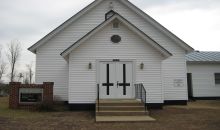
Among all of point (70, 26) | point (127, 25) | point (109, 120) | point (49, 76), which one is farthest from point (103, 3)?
point (109, 120)

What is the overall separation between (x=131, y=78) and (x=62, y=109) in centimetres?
442

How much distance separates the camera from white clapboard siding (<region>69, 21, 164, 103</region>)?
59.6ft

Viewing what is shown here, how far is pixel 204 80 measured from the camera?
27.1m

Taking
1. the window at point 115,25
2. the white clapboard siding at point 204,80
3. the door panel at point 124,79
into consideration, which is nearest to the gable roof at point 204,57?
the white clapboard siding at point 204,80

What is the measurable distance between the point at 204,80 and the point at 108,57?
12110 mm

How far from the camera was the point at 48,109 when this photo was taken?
57.5ft

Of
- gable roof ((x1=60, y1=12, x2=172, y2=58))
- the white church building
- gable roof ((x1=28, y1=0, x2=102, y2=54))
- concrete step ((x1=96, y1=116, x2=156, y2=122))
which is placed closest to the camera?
concrete step ((x1=96, y1=116, x2=156, y2=122))

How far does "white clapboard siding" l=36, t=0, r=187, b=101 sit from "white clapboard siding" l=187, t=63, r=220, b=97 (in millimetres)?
4766

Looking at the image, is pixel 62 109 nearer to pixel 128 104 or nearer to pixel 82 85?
pixel 82 85

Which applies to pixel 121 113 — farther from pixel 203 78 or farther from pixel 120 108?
pixel 203 78

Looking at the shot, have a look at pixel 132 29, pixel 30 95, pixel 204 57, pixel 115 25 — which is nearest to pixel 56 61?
pixel 30 95

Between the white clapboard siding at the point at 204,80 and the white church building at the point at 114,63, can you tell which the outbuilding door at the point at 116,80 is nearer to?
the white church building at the point at 114,63

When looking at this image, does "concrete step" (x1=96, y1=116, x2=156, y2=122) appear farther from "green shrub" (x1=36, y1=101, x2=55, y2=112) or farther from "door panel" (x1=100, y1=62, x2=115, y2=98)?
"green shrub" (x1=36, y1=101, x2=55, y2=112)

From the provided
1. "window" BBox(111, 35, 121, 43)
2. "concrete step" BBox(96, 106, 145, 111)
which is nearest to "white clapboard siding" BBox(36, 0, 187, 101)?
"window" BBox(111, 35, 121, 43)
